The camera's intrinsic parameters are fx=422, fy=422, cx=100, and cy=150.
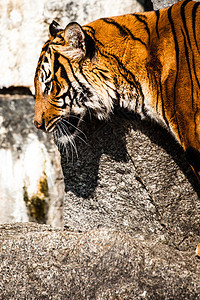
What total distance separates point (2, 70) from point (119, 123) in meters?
1.29

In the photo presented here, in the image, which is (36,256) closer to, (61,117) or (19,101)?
(61,117)

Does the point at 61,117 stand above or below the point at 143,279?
above

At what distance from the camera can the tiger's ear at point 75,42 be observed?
2.27m

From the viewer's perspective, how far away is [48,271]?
2.11 metres

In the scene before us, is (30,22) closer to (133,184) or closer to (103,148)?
(103,148)

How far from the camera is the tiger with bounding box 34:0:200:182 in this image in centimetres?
211

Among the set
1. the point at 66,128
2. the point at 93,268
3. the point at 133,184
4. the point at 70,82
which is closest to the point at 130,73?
the point at 70,82

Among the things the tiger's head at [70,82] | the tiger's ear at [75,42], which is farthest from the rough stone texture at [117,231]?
the tiger's ear at [75,42]

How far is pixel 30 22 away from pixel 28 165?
1.12 meters

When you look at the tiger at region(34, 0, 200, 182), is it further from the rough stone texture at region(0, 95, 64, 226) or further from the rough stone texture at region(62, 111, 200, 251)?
the rough stone texture at region(0, 95, 64, 226)

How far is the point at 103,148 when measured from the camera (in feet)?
8.64

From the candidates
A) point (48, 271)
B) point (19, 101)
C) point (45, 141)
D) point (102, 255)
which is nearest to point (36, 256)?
point (48, 271)

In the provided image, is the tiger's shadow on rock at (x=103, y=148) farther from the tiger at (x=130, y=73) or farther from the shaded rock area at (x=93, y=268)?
the shaded rock area at (x=93, y=268)

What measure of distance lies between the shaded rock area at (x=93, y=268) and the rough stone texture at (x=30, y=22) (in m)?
1.49
